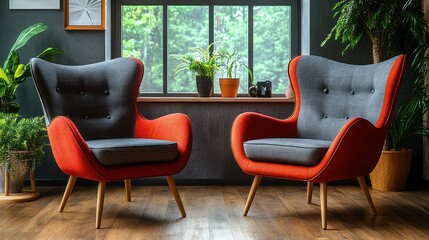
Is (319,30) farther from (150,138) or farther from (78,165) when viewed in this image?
(78,165)

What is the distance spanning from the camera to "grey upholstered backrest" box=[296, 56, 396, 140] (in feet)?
11.4

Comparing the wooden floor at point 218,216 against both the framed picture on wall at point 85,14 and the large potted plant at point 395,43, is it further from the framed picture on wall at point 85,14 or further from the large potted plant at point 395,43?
the framed picture on wall at point 85,14

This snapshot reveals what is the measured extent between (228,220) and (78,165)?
892mm

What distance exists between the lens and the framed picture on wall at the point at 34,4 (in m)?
4.59

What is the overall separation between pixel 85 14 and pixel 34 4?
411 millimetres

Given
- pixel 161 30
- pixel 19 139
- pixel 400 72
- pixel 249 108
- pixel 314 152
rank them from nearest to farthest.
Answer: pixel 314 152 < pixel 400 72 < pixel 19 139 < pixel 249 108 < pixel 161 30

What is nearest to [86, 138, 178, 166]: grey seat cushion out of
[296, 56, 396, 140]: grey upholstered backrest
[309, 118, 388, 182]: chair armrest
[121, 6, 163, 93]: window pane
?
[309, 118, 388, 182]: chair armrest

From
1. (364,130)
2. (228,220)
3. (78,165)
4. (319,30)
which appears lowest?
(228,220)

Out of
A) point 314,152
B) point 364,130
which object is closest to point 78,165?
point 314,152

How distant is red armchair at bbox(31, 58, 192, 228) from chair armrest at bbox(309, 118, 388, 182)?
2.72ft

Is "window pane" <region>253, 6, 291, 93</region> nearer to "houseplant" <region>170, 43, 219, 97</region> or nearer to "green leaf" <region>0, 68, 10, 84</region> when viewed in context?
"houseplant" <region>170, 43, 219, 97</region>

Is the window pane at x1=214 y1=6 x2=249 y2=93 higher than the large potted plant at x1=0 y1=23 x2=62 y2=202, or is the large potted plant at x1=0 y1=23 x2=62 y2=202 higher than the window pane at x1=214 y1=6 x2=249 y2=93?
the window pane at x1=214 y1=6 x2=249 y2=93

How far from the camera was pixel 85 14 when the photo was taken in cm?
463

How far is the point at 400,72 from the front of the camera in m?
3.32
